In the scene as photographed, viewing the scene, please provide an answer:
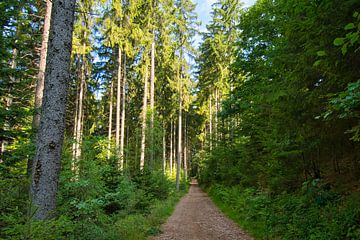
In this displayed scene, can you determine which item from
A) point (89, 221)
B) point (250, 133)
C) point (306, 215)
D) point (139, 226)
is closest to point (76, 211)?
point (89, 221)

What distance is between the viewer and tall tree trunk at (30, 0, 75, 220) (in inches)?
163

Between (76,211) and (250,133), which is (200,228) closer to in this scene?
(76,211)

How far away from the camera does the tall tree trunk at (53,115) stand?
4.13 m

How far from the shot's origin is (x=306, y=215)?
6.18 m

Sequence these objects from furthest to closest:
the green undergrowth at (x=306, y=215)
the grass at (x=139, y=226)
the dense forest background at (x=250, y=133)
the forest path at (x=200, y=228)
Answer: the forest path at (x=200, y=228), the grass at (x=139, y=226), the green undergrowth at (x=306, y=215), the dense forest background at (x=250, y=133)

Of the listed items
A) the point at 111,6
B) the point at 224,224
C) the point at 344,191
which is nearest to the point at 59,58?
the point at 344,191

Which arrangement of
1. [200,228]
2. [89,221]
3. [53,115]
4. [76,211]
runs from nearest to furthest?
[53,115] → [89,221] → [76,211] → [200,228]

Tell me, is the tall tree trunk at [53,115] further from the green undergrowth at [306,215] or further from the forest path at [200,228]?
the green undergrowth at [306,215]

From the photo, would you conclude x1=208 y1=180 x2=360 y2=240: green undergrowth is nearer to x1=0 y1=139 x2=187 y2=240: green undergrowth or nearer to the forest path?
the forest path

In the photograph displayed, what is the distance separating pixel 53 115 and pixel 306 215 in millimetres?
5883

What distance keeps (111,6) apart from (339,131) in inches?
→ 575

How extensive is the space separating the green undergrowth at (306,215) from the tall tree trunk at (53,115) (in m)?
5.01

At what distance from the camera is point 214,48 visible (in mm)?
23859

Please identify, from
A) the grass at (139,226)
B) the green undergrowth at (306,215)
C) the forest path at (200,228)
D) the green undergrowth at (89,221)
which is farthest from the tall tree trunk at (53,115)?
the green undergrowth at (306,215)
